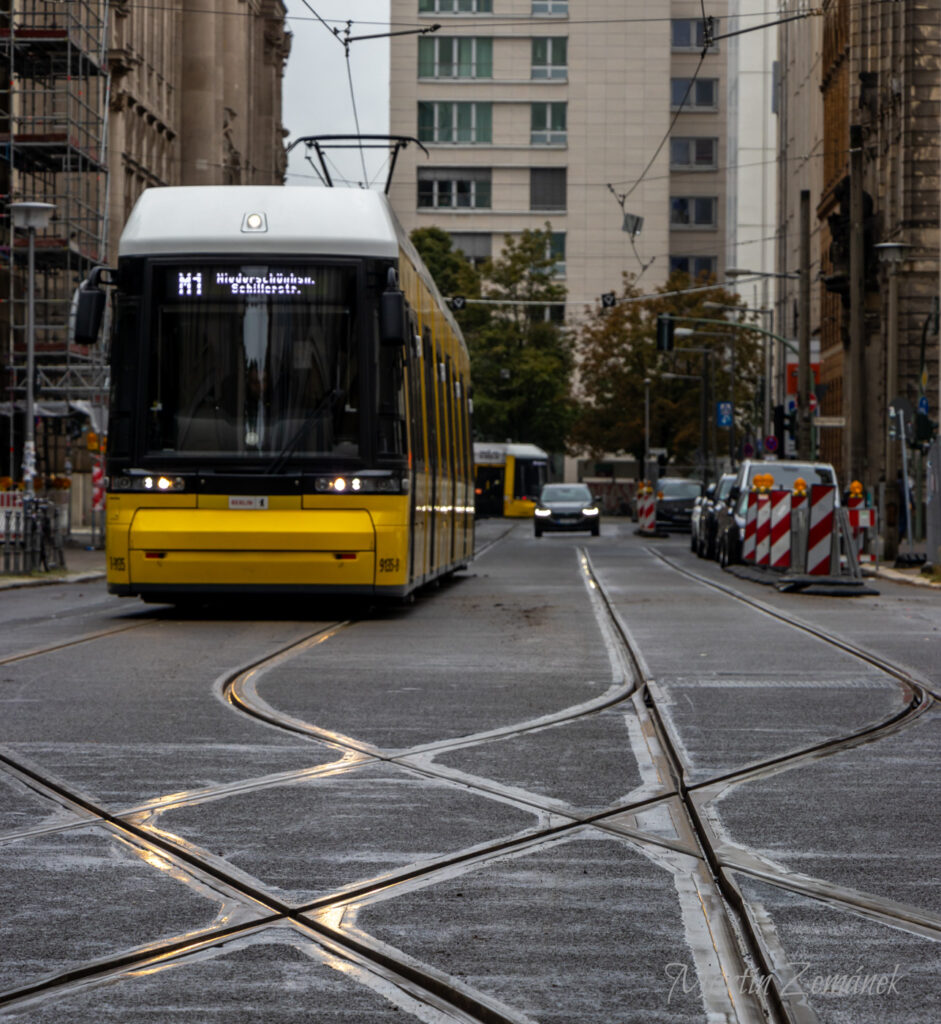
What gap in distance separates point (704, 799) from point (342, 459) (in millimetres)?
9695

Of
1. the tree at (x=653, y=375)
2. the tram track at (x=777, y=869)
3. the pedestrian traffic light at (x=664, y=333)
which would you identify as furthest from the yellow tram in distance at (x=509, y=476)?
the tram track at (x=777, y=869)

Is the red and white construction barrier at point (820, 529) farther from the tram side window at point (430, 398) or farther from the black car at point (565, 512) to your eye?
the black car at point (565, 512)

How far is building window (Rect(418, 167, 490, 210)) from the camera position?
105 m

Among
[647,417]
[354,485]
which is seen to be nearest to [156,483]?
[354,485]

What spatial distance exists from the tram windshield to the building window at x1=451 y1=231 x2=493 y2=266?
89.7 metres

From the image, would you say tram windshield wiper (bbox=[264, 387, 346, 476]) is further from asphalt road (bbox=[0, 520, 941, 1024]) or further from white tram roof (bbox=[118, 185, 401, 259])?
asphalt road (bbox=[0, 520, 941, 1024])

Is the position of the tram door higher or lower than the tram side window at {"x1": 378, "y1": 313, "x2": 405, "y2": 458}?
lower

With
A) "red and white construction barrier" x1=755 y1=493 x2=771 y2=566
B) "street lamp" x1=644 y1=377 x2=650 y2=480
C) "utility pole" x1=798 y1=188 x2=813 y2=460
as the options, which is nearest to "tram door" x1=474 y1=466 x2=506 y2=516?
"street lamp" x1=644 y1=377 x2=650 y2=480

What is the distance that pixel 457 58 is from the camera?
4129 inches

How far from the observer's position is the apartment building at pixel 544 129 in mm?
103250

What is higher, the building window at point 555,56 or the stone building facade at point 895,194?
the building window at point 555,56

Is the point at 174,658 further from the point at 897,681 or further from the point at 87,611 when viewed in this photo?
the point at 87,611

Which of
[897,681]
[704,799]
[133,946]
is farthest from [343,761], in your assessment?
[897,681]

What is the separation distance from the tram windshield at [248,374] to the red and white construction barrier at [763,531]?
1389cm
